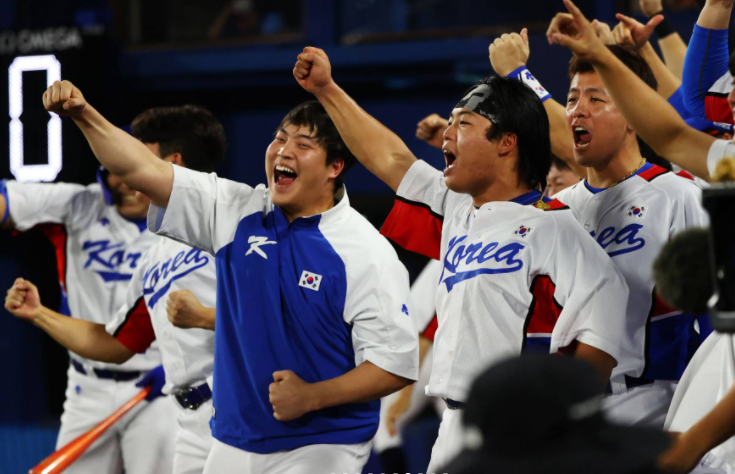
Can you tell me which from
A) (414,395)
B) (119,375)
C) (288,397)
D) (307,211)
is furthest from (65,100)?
(414,395)

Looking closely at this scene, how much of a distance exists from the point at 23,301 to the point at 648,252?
2.19m

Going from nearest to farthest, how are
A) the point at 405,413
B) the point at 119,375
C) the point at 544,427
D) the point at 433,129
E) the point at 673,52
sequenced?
the point at 544,427 < the point at 433,129 < the point at 673,52 < the point at 119,375 < the point at 405,413

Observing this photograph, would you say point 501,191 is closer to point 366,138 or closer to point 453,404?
point 366,138

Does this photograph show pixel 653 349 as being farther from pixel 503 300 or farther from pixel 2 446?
pixel 2 446

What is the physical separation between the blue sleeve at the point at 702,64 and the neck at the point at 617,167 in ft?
1.18

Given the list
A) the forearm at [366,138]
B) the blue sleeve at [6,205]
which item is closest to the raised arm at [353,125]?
the forearm at [366,138]

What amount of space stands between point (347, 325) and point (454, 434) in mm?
486

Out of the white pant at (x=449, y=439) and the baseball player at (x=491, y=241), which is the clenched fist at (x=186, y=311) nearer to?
the baseball player at (x=491, y=241)

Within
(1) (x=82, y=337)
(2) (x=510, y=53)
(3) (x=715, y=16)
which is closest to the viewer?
(3) (x=715, y=16)

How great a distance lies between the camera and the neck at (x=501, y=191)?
2.68m

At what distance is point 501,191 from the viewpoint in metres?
2.68

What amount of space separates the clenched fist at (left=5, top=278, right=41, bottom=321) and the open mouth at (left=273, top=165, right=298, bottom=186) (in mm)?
1142

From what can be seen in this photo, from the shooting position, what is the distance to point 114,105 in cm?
576

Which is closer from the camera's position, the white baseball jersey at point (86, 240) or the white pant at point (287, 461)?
the white pant at point (287, 461)
